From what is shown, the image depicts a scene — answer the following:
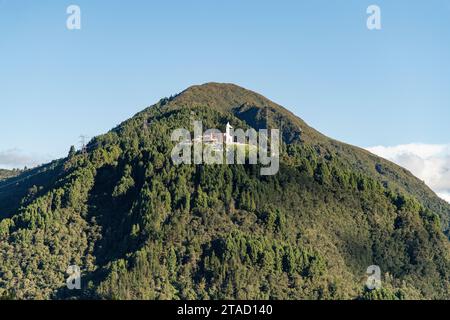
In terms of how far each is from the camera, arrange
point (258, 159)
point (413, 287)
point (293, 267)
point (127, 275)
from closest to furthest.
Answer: point (127, 275), point (293, 267), point (413, 287), point (258, 159)

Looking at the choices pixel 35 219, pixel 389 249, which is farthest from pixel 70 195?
pixel 389 249

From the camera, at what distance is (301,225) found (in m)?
162

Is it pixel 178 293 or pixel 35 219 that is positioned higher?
pixel 35 219

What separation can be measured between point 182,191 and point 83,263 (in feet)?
85.2

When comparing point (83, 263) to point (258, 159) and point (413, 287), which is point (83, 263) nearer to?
point (258, 159)

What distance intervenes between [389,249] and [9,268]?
271ft

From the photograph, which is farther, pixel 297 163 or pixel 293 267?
pixel 297 163

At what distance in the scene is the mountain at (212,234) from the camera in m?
142

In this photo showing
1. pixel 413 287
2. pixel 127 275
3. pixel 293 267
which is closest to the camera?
pixel 127 275

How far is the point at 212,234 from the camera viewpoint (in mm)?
152375

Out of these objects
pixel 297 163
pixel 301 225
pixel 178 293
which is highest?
pixel 297 163

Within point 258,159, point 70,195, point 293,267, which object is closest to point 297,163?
point 258,159

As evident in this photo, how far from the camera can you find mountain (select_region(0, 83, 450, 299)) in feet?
465

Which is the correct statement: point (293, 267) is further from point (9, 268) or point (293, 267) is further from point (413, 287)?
point (9, 268)
